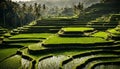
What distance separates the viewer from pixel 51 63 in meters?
30.6

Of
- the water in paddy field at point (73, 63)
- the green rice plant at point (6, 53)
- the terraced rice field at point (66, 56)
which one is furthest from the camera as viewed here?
the green rice plant at point (6, 53)

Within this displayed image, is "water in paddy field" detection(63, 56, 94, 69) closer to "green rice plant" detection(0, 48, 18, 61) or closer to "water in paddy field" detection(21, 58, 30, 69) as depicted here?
"water in paddy field" detection(21, 58, 30, 69)

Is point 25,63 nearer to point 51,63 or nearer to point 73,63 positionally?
point 51,63

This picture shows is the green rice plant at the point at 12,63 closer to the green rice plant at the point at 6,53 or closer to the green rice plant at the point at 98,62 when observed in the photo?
the green rice plant at the point at 6,53

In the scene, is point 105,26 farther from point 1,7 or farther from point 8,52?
point 1,7

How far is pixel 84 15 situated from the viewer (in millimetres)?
72625

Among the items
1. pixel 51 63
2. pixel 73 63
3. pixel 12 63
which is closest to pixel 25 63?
pixel 12 63

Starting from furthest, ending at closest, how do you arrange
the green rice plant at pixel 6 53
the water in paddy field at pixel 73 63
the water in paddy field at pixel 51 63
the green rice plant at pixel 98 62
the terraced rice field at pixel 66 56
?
the green rice plant at pixel 6 53
the terraced rice field at pixel 66 56
the water in paddy field at pixel 51 63
the water in paddy field at pixel 73 63
the green rice plant at pixel 98 62

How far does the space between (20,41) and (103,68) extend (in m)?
21.5

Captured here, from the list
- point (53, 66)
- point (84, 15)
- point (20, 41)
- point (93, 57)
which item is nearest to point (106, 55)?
point (93, 57)

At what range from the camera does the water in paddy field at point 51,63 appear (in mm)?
29103

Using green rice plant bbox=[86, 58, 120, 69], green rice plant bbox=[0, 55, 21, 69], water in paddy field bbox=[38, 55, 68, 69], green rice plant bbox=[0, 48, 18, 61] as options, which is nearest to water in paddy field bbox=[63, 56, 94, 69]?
water in paddy field bbox=[38, 55, 68, 69]

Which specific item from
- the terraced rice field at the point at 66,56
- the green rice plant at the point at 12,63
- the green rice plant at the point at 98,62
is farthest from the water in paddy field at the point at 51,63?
the green rice plant at the point at 98,62

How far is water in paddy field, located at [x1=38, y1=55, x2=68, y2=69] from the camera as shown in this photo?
95.5 feet
